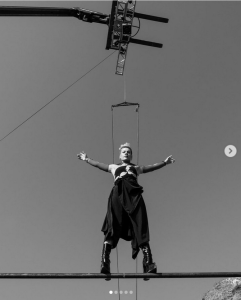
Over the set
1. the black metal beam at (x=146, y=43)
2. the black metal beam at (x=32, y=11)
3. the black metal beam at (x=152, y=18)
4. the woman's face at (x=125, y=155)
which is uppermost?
the black metal beam at (x=152, y=18)

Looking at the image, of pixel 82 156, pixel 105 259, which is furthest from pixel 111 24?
pixel 105 259

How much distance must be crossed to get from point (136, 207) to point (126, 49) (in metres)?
4.78

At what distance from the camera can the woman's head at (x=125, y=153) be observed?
705 centimetres

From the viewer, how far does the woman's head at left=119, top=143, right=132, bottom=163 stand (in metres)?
7.05

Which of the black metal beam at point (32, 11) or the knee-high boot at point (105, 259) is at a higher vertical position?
the black metal beam at point (32, 11)

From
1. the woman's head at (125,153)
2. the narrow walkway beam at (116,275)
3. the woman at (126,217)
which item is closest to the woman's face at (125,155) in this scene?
the woman's head at (125,153)

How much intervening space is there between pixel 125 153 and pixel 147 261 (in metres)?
1.69

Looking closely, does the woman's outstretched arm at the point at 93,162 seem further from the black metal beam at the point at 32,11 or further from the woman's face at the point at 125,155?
the black metal beam at the point at 32,11

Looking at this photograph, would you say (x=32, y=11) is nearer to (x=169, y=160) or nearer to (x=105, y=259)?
(x=169, y=160)

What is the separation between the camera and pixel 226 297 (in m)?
19.6

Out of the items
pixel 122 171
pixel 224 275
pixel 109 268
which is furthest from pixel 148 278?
pixel 122 171

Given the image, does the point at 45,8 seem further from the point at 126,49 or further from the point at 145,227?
the point at 145,227

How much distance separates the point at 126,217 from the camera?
659cm

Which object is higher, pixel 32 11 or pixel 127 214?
pixel 32 11
